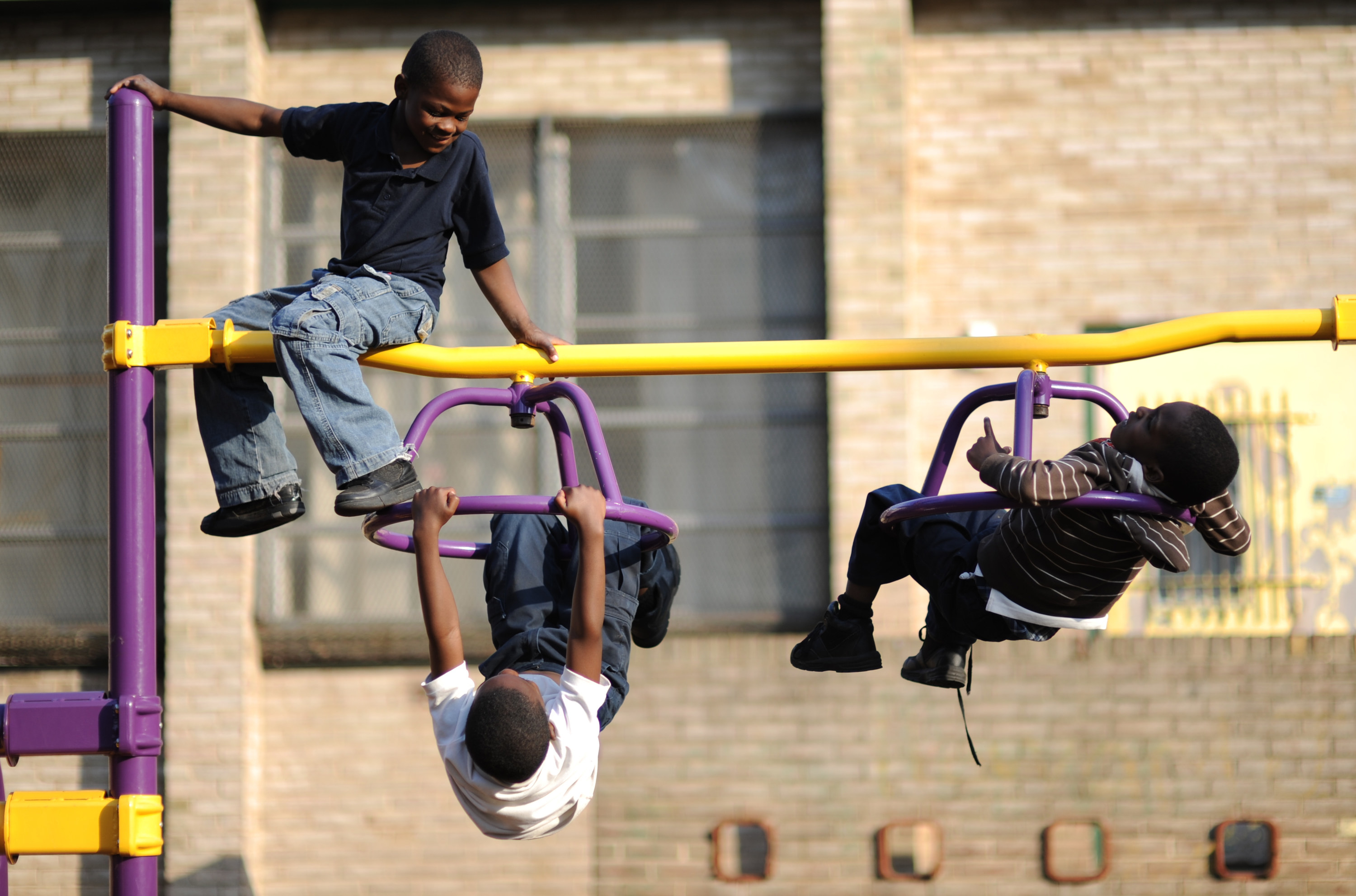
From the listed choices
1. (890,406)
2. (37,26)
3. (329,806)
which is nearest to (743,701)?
(890,406)

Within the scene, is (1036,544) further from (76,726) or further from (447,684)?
(76,726)

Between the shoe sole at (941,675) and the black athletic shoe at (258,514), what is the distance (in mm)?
1691

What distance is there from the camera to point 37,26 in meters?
7.40

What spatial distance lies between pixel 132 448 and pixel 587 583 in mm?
1108

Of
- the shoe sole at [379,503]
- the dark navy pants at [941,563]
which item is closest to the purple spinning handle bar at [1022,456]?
the dark navy pants at [941,563]

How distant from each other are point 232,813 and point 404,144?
4.43 m

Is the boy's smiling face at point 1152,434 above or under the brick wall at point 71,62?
under

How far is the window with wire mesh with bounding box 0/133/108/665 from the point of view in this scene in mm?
7230

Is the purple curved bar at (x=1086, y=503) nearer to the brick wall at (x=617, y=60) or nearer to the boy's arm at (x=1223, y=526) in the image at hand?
the boy's arm at (x=1223, y=526)

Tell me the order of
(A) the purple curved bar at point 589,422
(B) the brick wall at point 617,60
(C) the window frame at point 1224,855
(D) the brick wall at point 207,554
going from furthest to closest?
1. (B) the brick wall at point 617,60
2. (D) the brick wall at point 207,554
3. (C) the window frame at point 1224,855
4. (A) the purple curved bar at point 589,422

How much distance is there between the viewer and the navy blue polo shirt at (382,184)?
3.31 meters

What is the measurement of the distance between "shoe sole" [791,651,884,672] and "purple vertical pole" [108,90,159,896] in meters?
1.70

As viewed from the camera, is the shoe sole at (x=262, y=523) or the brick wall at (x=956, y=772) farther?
the brick wall at (x=956, y=772)

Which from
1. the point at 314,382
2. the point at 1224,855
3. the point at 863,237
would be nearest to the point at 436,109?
the point at 314,382
